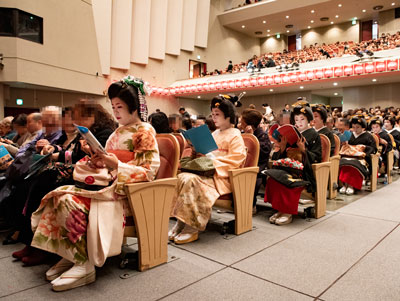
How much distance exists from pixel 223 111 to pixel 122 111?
1140 millimetres

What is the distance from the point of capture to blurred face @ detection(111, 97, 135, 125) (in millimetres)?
1981

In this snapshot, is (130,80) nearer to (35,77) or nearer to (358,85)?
(35,77)

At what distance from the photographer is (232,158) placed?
Result: 272cm

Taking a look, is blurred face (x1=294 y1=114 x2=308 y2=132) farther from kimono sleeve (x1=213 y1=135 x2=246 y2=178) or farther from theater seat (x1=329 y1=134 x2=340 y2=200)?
theater seat (x1=329 y1=134 x2=340 y2=200)

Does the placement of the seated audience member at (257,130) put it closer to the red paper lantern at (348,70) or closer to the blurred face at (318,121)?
the blurred face at (318,121)

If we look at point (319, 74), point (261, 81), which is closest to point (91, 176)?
point (319, 74)

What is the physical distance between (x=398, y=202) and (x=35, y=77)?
1044 cm

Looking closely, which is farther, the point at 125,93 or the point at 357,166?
the point at 357,166

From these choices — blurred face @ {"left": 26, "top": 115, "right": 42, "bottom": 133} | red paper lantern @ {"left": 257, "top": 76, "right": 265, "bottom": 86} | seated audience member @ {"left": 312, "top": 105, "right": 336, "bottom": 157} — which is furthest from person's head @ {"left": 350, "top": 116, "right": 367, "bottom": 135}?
red paper lantern @ {"left": 257, "top": 76, "right": 265, "bottom": 86}

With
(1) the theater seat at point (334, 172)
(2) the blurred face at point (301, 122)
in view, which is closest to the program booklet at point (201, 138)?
(2) the blurred face at point (301, 122)

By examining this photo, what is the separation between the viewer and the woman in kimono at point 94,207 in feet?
5.59

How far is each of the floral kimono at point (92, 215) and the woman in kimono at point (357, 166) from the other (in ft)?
11.8

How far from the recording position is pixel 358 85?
1314 cm

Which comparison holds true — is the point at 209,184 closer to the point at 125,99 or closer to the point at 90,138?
the point at 125,99
